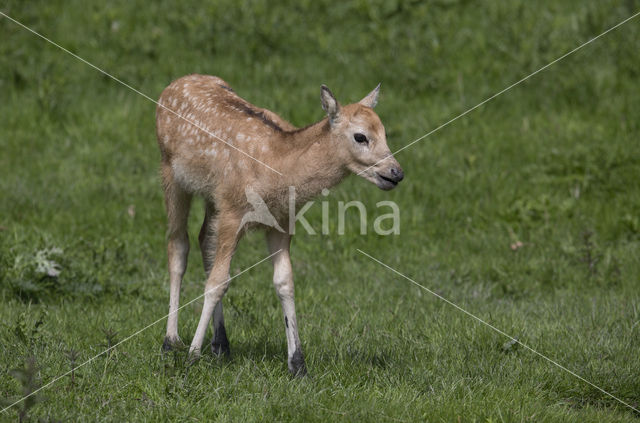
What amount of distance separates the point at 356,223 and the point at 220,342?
330 centimetres

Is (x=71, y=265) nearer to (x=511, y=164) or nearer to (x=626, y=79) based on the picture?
(x=511, y=164)

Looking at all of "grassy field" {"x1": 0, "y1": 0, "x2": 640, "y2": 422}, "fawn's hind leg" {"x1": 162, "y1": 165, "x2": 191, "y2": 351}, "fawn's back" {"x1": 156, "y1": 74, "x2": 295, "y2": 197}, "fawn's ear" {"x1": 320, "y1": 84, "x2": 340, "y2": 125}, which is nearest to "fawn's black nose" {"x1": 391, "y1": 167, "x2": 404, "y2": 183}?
"fawn's ear" {"x1": 320, "y1": 84, "x2": 340, "y2": 125}

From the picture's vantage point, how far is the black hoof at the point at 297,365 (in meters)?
5.76

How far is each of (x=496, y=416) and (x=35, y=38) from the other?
29.8ft

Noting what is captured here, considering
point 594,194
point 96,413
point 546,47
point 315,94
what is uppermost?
point 546,47

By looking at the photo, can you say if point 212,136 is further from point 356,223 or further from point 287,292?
point 356,223

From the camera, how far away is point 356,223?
9305 millimetres

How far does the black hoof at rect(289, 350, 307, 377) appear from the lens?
576cm

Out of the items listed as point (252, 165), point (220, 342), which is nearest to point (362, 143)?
point (252, 165)

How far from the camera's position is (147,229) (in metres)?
9.07

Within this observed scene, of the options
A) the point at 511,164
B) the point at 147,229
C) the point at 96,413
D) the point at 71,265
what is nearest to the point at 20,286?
the point at 71,265

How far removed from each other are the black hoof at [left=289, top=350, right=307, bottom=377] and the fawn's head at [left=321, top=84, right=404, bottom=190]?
1243 millimetres

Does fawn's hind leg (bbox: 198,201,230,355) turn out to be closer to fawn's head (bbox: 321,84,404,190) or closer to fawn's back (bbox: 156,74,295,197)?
fawn's back (bbox: 156,74,295,197)

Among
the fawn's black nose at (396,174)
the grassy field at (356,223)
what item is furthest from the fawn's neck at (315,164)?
the grassy field at (356,223)
